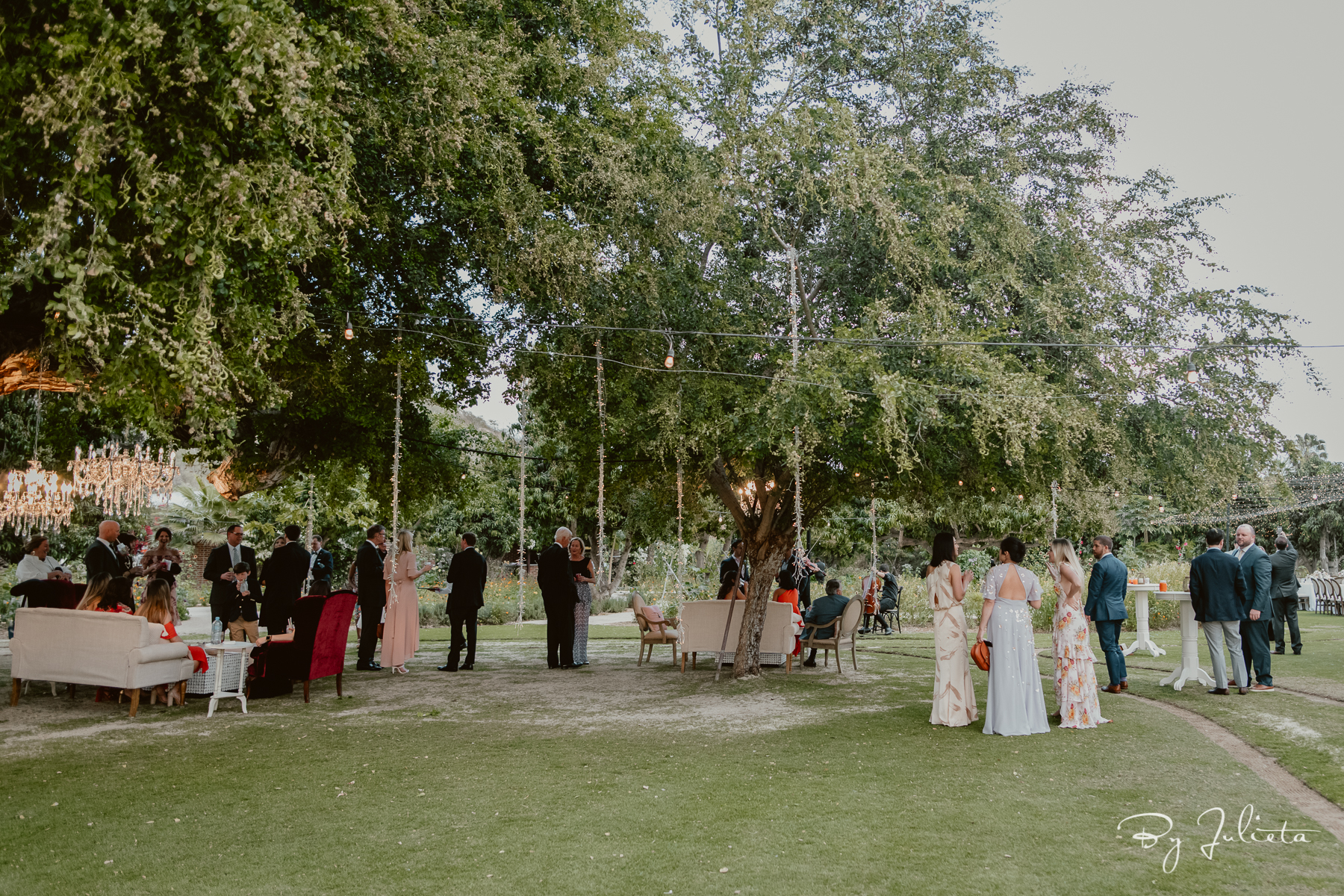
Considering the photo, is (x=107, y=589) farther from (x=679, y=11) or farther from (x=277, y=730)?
(x=679, y=11)

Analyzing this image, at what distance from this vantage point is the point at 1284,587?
44.2 ft

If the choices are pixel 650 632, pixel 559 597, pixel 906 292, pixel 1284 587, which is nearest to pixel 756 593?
pixel 650 632

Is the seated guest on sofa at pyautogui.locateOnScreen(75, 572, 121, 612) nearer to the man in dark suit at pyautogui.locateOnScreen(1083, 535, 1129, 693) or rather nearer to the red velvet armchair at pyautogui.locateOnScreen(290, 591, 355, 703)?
the red velvet armchair at pyautogui.locateOnScreen(290, 591, 355, 703)

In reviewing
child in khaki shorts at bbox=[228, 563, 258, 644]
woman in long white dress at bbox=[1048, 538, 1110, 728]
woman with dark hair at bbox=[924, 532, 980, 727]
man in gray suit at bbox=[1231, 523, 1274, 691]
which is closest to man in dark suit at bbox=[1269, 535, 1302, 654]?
man in gray suit at bbox=[1231, 523, 1274, 691]

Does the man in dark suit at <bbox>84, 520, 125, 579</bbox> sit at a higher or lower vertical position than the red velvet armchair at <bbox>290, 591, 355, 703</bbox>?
higher

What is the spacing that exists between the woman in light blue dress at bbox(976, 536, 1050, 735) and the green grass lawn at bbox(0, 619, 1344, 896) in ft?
1.17

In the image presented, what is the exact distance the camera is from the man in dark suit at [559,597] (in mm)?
12383

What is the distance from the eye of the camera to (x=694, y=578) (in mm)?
27094

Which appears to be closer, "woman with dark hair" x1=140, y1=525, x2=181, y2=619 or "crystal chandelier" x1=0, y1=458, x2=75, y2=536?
"woman with dark hair" x1=140, y1=525, x2=181, y2=619

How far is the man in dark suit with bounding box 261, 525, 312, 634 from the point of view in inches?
440

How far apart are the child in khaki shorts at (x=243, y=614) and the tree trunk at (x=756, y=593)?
563 centimetres

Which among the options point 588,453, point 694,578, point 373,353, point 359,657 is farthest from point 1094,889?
point 694,578

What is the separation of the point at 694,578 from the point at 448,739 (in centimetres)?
1972

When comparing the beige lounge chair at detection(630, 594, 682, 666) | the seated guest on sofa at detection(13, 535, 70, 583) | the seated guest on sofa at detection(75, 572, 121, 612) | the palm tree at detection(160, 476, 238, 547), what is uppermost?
the palm tree at detection(160, 476, 238, 547)
